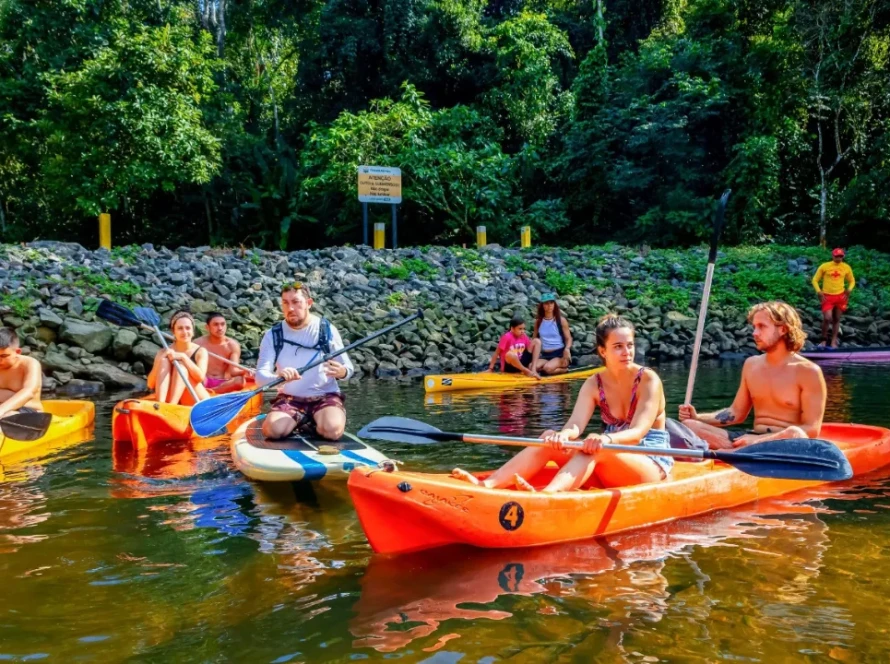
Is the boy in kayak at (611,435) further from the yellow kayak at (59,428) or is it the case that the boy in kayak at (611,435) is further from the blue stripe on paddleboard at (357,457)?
Result: the yellow kayak at (59,428)

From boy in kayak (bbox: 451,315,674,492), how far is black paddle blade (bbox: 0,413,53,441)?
4244 millimetres

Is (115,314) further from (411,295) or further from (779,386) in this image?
(411,295)

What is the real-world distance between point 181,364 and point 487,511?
4421mm

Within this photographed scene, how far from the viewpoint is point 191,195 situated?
910 inches

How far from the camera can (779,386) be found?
207 inches

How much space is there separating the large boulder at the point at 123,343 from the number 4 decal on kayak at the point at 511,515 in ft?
29.3

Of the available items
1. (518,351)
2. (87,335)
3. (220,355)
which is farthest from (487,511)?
(87,335)

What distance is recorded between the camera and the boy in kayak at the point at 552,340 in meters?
11.1

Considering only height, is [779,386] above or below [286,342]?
below

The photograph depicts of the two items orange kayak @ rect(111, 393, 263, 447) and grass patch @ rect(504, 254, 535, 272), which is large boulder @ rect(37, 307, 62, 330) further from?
grass patch @ rect(504, 254, 535, 272)

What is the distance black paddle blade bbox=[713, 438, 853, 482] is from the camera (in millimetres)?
4320

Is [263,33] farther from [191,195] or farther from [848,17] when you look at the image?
[848,17]

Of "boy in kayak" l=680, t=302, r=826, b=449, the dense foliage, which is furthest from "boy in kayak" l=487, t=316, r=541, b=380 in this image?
the dense foliage

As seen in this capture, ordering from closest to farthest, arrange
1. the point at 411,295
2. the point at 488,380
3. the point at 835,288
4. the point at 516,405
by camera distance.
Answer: the point at 516,405
the point at 488,380
the point at 835,288
the point at 411,295
